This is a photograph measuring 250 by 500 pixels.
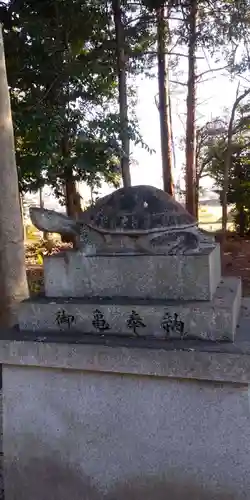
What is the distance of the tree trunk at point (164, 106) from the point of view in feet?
26.1

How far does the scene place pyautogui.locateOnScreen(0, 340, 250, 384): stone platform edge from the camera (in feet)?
6.47

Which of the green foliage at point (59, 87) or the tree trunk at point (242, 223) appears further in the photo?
the tree trunk at point (242, 223)

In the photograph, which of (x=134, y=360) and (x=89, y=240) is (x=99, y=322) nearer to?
(x=134, y=360)

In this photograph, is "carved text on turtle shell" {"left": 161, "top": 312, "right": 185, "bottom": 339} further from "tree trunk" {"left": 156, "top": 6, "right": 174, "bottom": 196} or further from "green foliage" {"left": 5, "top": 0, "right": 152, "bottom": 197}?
"tree trunk" {"left": 156, "top": 6, "right": 174, "bottom": 196}

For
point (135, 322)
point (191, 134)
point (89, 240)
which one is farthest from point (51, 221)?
point (191, 134)

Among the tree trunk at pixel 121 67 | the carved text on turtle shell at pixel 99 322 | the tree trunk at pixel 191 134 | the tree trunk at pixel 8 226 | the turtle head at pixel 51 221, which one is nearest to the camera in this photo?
the carved text on turtle shell at pixel 99 322

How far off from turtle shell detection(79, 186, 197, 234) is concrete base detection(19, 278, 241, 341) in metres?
0.38

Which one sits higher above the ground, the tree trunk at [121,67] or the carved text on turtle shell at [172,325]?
the tree trunk at [121,67]

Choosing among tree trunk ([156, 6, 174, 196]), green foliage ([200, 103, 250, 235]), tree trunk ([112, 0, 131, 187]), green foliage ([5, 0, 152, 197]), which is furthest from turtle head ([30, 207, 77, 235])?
green foliage ([200, 103, 250, 235])

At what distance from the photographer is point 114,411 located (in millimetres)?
2215

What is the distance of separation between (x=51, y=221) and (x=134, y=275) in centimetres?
52

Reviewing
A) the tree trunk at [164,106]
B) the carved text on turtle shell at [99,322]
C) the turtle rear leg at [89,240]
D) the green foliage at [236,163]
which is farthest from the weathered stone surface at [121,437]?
the green foliage at [236,163]

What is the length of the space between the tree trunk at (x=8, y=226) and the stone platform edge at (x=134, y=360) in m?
2.03

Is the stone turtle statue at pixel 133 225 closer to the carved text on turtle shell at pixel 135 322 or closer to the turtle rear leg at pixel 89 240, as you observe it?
the turtle rear leg at pixel 89 240
